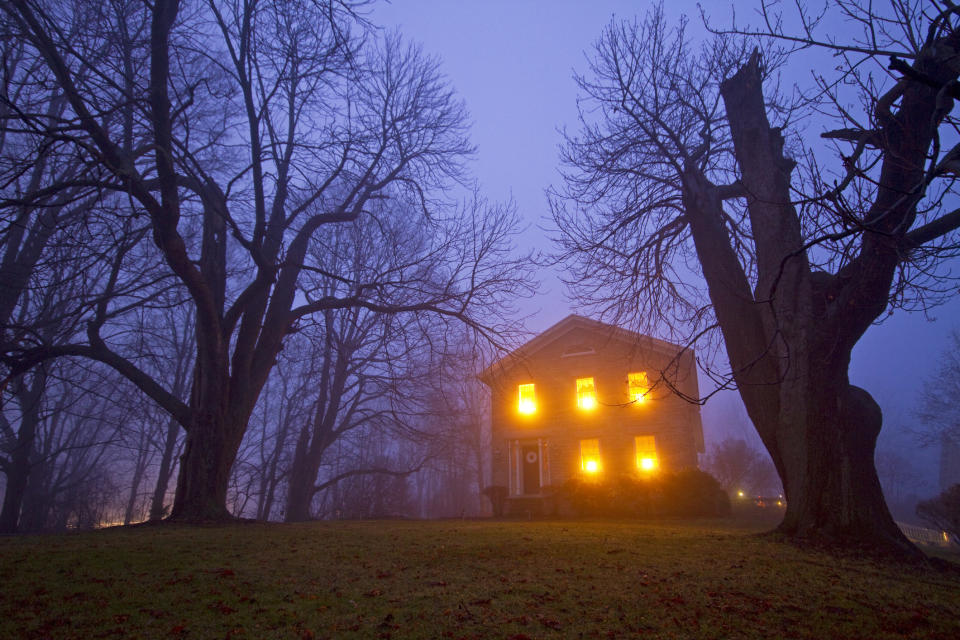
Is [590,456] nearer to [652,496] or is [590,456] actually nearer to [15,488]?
[652,496]

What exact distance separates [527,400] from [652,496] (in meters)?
7.72

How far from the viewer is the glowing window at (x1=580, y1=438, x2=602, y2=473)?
70.7 ft

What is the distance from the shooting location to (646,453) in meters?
21.0

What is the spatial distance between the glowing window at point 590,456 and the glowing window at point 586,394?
1515 millimetres

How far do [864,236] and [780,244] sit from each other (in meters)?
2.11

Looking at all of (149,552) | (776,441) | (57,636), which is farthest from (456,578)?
(776,441)

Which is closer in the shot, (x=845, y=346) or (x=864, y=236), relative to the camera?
(x=864, y=236)

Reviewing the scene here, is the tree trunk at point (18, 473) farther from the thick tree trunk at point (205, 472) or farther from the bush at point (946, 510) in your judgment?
the bush at point (946, 510)

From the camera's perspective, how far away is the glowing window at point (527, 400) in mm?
23203

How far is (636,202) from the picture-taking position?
32.4 ft

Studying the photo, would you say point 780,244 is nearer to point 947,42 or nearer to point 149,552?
point 947,42

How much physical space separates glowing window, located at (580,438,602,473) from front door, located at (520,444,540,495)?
206 cm

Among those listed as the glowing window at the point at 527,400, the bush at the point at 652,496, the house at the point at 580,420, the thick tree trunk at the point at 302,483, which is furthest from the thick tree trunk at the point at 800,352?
the thick tree trunk at the point at 302,483

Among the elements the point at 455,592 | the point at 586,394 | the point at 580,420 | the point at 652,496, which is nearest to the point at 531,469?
the point at 580,420
